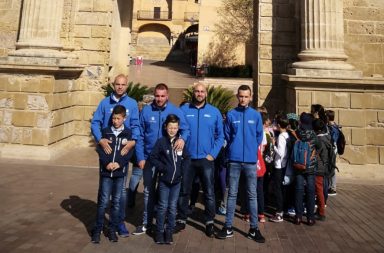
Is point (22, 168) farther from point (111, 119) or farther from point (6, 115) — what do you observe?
point (111, 119)

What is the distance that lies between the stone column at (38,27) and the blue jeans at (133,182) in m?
5.08

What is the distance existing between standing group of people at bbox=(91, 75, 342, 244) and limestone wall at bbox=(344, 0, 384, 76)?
18.5 ft

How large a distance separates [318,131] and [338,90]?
319 cm

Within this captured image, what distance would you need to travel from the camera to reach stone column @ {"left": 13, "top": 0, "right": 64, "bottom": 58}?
8.68m

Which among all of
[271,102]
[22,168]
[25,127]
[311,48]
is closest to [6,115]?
[25,127]

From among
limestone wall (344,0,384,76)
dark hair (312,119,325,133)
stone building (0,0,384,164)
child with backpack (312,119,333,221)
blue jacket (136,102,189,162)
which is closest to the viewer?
blue jacket (136,102,189,162)

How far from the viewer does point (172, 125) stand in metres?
4.17

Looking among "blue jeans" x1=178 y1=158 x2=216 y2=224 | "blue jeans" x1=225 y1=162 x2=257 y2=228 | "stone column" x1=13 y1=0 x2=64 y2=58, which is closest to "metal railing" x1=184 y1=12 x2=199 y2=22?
"stone column" x1=13 y1=0 x2=64 y2=58

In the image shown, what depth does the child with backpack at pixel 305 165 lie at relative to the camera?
192 inches

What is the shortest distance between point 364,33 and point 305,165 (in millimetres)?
6200

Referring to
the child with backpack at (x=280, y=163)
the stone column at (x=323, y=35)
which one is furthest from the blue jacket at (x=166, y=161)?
the stone column at (x=323, y=35)

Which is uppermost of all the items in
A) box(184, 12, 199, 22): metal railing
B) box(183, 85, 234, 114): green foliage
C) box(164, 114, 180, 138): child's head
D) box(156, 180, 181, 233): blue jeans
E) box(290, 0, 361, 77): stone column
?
box(184, 12, 199, 22): metal railing

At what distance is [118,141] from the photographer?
4172 millimetres

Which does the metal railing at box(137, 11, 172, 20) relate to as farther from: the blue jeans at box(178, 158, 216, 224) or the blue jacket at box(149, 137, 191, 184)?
the blue jacket at box(149, 137, 191, 184)
